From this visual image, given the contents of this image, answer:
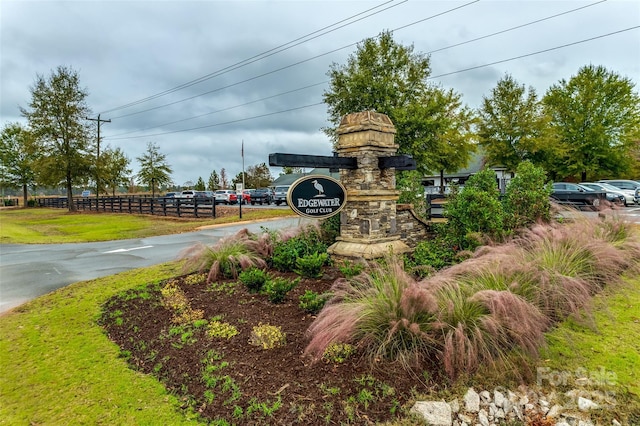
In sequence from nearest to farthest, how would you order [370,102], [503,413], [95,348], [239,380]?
[503,413], [239,380], [95,348], [370,102]

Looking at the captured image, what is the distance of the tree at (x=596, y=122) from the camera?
28.6 m

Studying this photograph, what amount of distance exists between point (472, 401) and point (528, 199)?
558 centimetres

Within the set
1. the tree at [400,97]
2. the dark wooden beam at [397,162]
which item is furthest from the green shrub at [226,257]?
the tree at [400,97]

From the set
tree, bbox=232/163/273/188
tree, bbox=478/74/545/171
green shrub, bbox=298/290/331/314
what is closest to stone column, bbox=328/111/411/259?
green shrub, bbox=298/290/331/314

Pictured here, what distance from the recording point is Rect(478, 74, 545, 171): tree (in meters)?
25.6

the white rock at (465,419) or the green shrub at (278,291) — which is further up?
the green shrub at (278,291)

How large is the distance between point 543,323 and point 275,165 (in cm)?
402

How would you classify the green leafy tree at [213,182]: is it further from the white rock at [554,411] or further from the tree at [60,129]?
the white rock at [554,411]

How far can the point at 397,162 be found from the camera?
6.41 metres

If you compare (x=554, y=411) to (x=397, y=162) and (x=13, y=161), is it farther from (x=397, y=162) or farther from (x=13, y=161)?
(x=13, y=161)

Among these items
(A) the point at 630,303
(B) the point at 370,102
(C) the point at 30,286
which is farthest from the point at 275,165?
(B) the point at 370,102

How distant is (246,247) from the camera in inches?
284

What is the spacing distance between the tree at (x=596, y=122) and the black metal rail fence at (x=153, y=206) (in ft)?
84.9

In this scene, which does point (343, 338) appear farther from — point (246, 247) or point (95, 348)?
point (246, 247)
